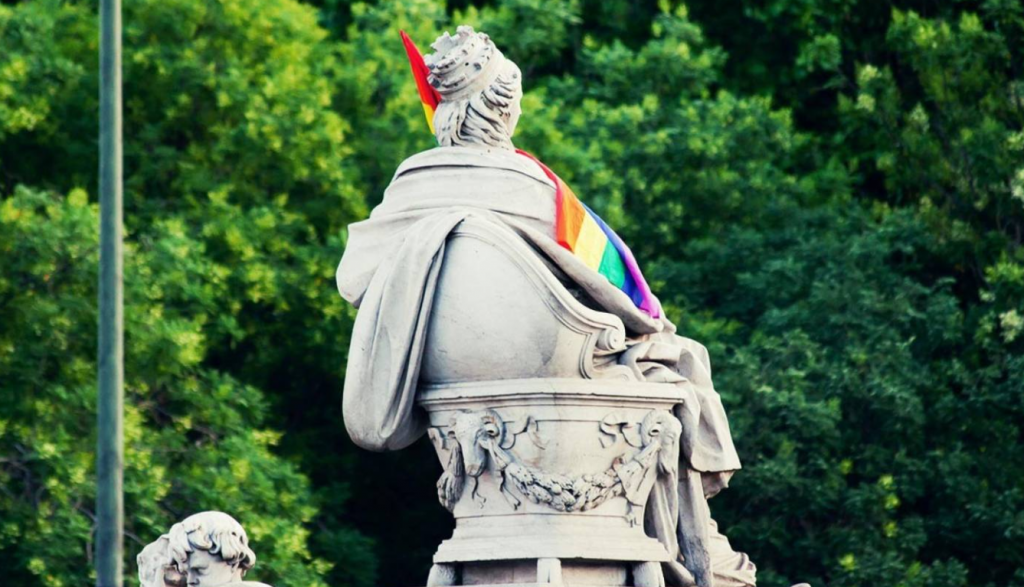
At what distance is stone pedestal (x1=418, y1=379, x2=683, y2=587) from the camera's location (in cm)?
1502

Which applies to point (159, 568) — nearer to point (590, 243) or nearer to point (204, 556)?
point (204, 556)

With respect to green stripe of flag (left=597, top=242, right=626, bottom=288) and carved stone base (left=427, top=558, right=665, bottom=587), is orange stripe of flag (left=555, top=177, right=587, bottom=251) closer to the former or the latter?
green stripe of flag (left=597, top=242, right=626, bottom=288)

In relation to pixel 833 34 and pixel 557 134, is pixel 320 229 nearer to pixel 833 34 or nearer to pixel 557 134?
pixel 557 134

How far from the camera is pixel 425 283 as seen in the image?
1521cm

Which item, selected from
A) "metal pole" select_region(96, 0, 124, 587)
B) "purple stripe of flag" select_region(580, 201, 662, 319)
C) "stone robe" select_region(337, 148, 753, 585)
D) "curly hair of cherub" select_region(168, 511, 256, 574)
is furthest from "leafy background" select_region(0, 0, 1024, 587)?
"curly hair of cherub" select_region(168, 511, 256, 574)

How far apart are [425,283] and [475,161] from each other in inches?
27.7

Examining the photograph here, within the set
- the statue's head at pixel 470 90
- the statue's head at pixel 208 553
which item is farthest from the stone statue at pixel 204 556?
the statue's head at pixel 470 90

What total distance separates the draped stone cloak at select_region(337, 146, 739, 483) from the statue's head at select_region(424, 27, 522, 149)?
105mm

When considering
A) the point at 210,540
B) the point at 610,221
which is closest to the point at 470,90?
the point at 210,540

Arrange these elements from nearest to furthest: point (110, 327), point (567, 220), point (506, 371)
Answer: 1. point (506, 371)
2. point (567, 220)
3. point (110, 327)

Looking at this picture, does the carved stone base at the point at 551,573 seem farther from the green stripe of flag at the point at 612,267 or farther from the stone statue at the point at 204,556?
the green stripe of flag at the point at 612,267

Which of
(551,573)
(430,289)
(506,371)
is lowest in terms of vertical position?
(551,573)

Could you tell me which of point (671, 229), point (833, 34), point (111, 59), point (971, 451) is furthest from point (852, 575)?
point (111, 59)

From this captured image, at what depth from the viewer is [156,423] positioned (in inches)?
1097
